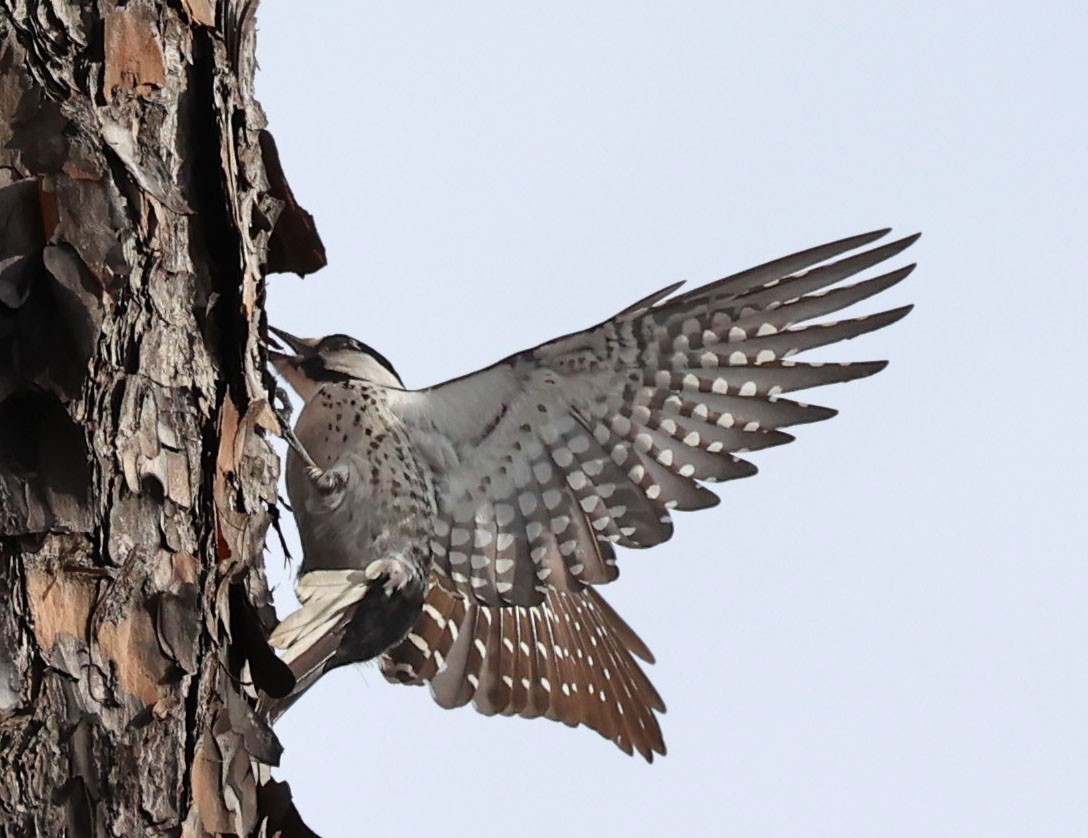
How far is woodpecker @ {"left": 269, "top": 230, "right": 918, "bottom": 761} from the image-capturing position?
341 centimetres

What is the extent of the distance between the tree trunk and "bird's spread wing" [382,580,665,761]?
183cm

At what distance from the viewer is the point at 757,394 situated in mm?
3430

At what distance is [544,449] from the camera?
369 centimetres

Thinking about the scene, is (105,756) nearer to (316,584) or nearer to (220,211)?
(220,211)

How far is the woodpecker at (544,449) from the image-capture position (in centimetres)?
341

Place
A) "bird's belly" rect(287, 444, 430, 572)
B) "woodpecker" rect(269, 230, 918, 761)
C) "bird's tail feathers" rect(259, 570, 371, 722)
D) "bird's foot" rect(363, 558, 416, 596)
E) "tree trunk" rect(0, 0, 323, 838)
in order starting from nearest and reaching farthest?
"tree trunk" rect(0, 0, 323, 838)
"bird's tail feathers" rect(259, 570, 371, 722)
"woodpecker" rect(269, 230, 918, 761)
"bird's foot" rect(363, 558, 416, 596)
"bird's belly" rect(287, 444, 430, 572)

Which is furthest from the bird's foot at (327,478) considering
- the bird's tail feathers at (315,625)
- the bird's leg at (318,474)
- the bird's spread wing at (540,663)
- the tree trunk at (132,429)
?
the tree trunk at (132,429)

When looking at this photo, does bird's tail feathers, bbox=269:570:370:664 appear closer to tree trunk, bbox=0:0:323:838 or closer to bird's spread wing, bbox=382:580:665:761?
→ bird's spread wing, bbox=382:580:665:761

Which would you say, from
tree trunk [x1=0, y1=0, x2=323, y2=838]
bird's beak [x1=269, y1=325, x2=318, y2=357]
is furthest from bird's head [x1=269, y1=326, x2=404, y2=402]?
tree trunk [x1=0, y1=0, x2=323, y2=838]

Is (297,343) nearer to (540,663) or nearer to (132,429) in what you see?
(540,663)

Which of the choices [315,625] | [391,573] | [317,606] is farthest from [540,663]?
[315,625]

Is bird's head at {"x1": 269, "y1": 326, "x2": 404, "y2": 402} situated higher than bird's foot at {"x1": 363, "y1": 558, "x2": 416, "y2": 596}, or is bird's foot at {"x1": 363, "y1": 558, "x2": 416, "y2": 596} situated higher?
bird's head at {"x1": 269, "y1": 326, "x2": 404, "y2": 402}

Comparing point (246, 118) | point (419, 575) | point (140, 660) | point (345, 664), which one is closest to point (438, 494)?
point (419, 575)

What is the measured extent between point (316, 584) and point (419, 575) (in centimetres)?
30
